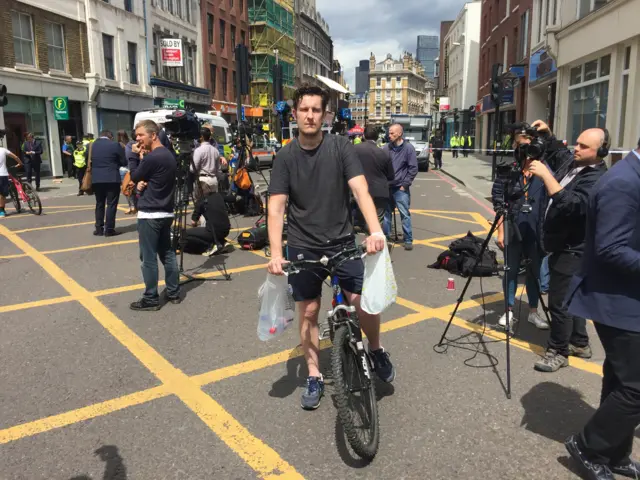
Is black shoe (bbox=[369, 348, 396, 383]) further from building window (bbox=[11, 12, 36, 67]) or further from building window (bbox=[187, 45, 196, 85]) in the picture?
building window (bbox=[187, 45, 196, 85])

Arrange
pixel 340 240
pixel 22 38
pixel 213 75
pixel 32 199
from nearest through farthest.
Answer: pixel 340 240, pixel 32 199, pixel 22 38, pixel 213 75

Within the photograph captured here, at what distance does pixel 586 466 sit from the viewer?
2.74 metres

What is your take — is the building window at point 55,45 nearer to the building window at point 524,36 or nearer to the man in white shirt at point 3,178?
the man in white shirt at point 3,178

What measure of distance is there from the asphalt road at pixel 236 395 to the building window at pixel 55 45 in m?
20.1

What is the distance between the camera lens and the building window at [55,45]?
895 inches

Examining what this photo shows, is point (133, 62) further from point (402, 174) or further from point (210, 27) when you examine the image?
point (402, 174)

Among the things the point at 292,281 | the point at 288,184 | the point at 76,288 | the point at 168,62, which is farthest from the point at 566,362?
the point at 168,62

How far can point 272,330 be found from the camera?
321 centimetres

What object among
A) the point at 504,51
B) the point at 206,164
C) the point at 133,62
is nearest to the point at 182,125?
the point at 206,164

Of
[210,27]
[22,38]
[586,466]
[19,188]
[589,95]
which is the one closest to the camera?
[586,466]

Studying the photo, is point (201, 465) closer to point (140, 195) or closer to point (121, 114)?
point (140, 195)

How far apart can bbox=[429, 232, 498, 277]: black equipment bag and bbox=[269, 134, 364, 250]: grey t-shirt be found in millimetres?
3991

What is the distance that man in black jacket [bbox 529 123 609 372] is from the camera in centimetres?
347

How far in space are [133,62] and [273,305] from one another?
2933cm
